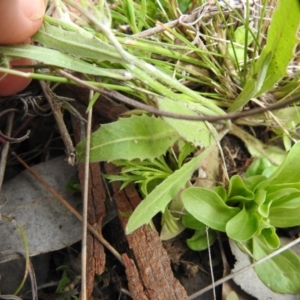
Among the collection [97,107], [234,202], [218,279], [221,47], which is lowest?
[218,279]

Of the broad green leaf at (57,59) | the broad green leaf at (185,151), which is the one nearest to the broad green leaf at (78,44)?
the broad green leaf at (57,59)

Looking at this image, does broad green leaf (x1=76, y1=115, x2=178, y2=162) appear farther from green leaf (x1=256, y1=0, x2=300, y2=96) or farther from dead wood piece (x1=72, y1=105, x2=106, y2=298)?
green leaf (x1=256, y1=0, x2=300, y2=96)

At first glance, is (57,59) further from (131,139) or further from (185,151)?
(185,151)

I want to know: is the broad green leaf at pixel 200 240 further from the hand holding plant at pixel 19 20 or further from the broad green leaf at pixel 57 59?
the hand holding plant at pixel 19 20

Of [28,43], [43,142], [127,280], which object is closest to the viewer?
[28,43]

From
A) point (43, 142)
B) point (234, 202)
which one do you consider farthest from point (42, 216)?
point (234, 202)

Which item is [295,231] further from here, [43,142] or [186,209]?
[43,142]
